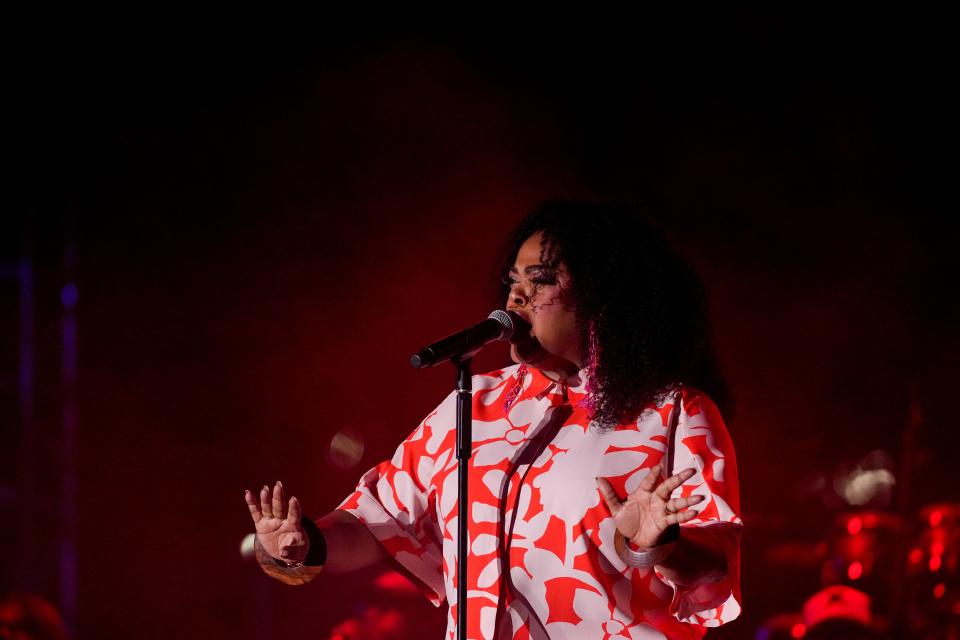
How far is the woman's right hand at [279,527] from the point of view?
204cm

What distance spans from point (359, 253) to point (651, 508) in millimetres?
2907

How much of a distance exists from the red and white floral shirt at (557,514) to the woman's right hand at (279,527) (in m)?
0.33

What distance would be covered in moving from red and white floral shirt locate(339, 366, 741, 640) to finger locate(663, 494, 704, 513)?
0.92 feet

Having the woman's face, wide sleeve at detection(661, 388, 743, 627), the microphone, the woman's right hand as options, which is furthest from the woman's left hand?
the woman's right hand

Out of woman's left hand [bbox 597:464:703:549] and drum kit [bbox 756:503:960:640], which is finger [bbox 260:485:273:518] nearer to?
woman's left hand [bbox 597:464:703:549]

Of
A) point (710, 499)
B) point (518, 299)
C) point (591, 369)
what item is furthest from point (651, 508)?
point (518, 299)

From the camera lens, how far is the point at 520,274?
243 cm

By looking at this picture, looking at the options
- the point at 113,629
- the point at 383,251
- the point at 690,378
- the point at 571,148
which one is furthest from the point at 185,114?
the point at 690,378

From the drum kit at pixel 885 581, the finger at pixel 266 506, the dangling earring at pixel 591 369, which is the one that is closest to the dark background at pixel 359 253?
the drum kit at pixel 885 581

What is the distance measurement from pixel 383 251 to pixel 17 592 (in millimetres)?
2065

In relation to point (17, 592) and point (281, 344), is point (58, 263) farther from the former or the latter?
point (17, 592)

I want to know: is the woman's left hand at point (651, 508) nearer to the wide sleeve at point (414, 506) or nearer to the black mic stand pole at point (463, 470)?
the black mic stand pole at point (463, 470)

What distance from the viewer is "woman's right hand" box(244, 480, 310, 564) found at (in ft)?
6.71

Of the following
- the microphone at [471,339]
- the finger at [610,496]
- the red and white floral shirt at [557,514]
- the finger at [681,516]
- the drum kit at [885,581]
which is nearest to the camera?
the finger at [681,516]
